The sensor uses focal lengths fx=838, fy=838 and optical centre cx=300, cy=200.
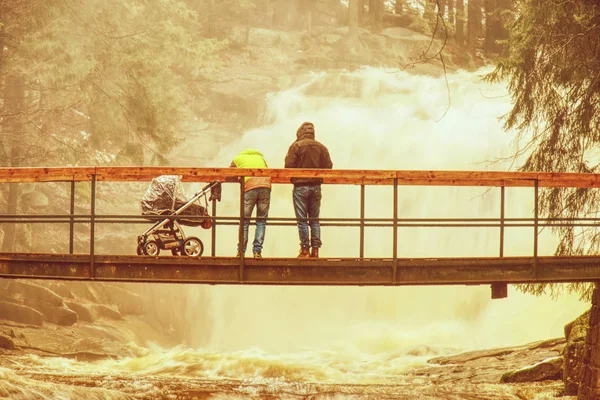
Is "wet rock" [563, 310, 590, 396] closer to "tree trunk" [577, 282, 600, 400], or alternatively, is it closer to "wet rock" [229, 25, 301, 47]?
"tree trunk" [577, 282, 600, 400]

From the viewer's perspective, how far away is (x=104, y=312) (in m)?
21.9

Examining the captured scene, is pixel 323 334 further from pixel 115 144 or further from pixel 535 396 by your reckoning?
pixel 535 396

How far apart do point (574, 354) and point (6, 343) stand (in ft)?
37.9

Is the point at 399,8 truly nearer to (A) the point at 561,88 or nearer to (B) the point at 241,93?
(B) the point at 241,93

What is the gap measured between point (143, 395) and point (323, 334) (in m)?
12.0

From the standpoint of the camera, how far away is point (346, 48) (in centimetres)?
3912

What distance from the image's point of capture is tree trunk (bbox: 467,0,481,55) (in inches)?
1549

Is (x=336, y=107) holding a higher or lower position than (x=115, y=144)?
higher

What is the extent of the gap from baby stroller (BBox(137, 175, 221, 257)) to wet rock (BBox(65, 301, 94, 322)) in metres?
11.7

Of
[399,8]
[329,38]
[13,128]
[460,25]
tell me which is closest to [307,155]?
[13,128]

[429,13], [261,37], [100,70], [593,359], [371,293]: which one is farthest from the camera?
[429,13]

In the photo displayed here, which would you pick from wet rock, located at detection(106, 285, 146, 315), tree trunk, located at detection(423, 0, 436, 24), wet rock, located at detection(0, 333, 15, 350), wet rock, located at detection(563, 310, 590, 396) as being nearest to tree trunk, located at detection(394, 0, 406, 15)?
tree trunk, located at detection(423, 0, 436, 24)

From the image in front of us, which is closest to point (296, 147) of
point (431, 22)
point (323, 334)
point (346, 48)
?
point (323, 334)

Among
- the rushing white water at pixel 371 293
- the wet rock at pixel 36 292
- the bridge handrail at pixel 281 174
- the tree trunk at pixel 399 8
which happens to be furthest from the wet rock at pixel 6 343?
the tree trunk at pixel 399 8
